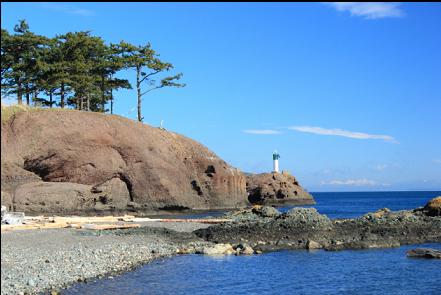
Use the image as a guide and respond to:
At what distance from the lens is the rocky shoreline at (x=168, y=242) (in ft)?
60.4

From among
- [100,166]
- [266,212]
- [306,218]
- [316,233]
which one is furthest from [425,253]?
[100,166]

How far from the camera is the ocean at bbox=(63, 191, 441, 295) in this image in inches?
736

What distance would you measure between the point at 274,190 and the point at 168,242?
199 ft

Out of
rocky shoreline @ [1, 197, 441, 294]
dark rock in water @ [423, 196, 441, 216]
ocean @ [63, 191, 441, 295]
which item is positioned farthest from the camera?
dark rock in water @ [423, 196, 441, 216]

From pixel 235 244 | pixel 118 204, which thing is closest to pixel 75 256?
pixel 235 244

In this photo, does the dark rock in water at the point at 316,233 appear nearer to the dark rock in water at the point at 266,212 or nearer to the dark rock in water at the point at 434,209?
the dark rock in water at the point at 434,209

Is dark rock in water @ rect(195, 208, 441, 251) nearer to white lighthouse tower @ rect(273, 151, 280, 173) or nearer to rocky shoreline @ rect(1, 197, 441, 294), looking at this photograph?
rocky shoreline @ rect(1, 197, 441, 294)

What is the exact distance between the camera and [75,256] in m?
21.8

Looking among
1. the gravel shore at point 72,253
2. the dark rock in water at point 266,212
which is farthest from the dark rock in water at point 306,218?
the dark rock in water at point 266,212

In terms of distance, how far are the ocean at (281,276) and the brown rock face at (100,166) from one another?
25088 mm

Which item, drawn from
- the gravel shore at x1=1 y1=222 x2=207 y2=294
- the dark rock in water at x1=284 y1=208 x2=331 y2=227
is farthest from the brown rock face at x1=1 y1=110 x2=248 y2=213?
the dark rock in water at x1=284 y1=208 x2=331 y2=227

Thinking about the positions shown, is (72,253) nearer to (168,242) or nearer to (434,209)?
(168,242)

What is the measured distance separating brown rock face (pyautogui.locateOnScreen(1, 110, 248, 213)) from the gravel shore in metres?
16.3

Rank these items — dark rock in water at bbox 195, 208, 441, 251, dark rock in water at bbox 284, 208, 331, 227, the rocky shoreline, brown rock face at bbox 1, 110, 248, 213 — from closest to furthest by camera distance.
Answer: the rocky shoreline
dark rock in water at bbox 195, 208, 441, 251
dark rock in water at bbox 284, 208, 331, 227
brown rock face at bbox 1, 110, 248, 213
